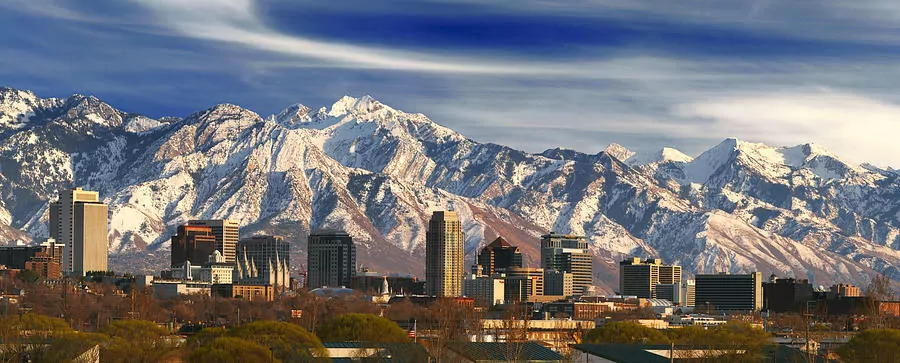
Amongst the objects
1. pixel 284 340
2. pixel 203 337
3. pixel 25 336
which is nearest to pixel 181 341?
pixel 203 337

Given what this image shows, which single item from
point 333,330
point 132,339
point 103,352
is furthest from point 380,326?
point 103,352

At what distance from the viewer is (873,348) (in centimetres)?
16500

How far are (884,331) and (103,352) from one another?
7450 centimetres

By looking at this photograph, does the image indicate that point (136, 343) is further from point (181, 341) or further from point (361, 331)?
point (361, 331)

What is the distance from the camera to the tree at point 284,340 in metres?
149

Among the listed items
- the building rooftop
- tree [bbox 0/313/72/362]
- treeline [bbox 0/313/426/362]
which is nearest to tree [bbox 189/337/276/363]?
treeline [bbox 0/313/426/362]

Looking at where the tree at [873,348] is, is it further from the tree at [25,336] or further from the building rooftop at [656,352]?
the tree at [25,336]

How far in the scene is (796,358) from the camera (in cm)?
15825

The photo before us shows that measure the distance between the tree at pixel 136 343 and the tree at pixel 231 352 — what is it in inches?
427

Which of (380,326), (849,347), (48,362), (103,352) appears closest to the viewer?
(48,362)

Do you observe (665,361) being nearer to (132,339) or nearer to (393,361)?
(393,361)

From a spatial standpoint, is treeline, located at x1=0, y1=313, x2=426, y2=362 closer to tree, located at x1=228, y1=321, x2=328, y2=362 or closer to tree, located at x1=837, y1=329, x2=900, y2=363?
tree, located at x1=228, y1=321, x2=328, y2=362

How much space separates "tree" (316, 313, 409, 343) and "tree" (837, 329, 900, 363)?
46.9m

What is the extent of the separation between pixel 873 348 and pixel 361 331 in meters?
56.3
